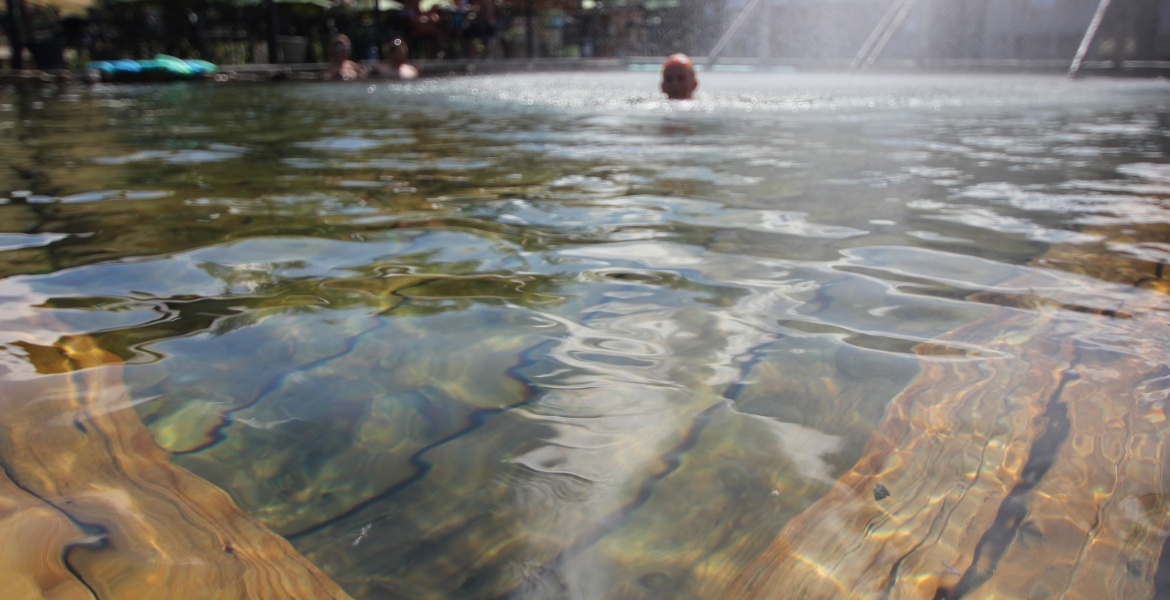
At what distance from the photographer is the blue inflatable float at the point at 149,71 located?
1366cm

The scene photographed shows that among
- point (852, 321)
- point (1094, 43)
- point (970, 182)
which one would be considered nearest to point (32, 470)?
point (852, 321)

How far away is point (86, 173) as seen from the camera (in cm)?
405

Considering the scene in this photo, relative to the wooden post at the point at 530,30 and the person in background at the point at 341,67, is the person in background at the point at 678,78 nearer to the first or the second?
the person in background at the point at 341,67

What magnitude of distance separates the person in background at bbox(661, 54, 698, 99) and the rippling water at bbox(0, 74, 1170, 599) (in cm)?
532

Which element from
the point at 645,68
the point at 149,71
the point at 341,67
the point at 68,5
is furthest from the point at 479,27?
the point at 68,5

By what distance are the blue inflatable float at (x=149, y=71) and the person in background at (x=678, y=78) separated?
9529mm

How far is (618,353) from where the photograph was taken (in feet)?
5.23

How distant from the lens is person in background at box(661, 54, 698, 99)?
Answer: 8.98m

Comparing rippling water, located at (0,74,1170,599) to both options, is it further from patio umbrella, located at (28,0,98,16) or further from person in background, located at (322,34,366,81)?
patio umbrella, located at (28,0,98,16)

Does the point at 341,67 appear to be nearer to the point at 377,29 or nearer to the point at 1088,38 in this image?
the point at 377,29

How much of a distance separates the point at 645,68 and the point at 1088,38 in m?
9.99

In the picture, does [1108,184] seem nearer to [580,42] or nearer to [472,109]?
[472,109]

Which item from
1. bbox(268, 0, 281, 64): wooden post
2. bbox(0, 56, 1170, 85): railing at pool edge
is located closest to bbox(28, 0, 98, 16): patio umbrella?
bbox(0, 56, 1170, 85): railing at pool edge

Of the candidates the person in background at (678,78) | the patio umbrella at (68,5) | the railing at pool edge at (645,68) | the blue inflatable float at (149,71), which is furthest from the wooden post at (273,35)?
the person in background at (678,78)
